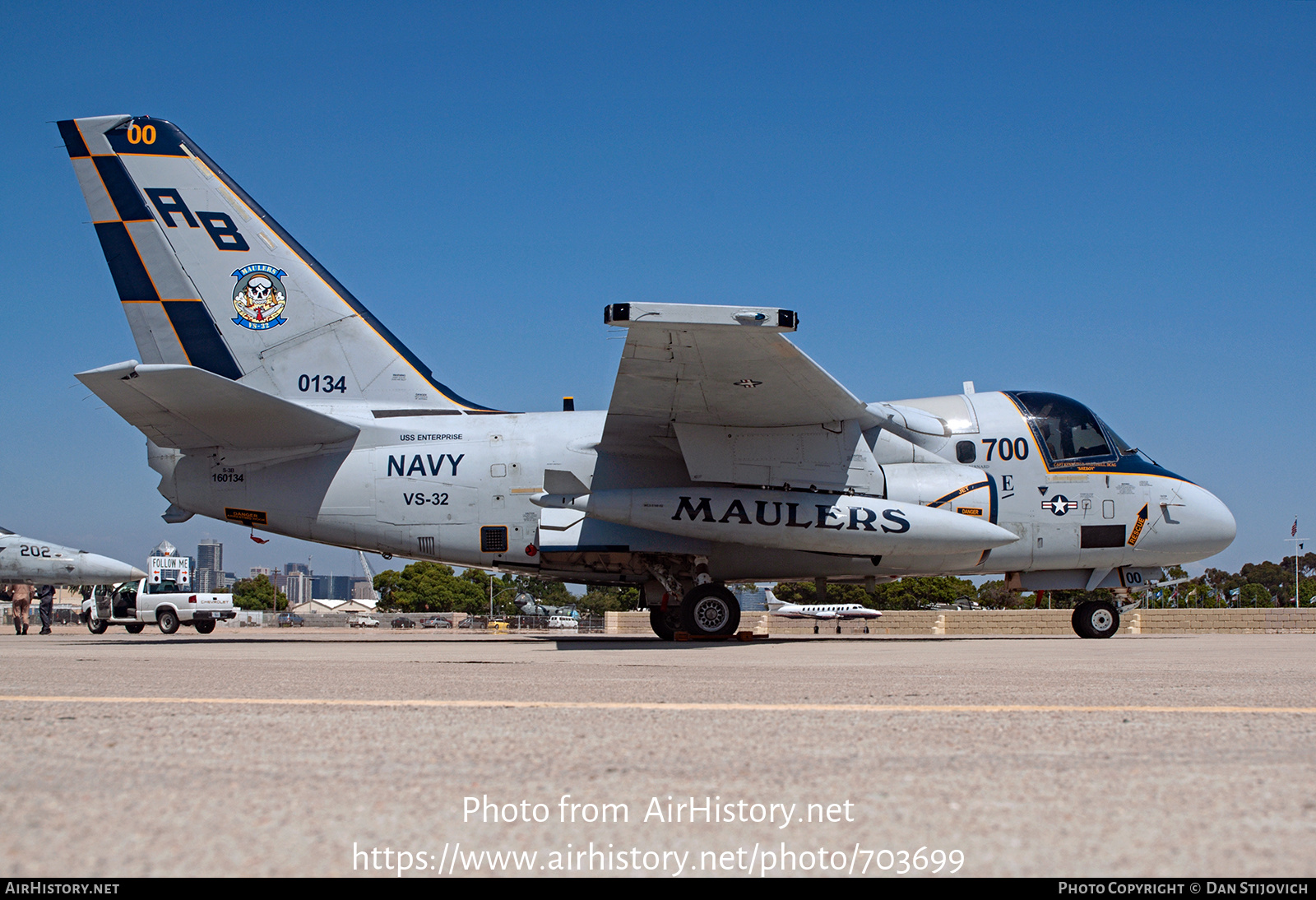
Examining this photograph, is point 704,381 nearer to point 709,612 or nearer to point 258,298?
point 709,612

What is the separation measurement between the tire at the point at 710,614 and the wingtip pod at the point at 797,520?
88cm

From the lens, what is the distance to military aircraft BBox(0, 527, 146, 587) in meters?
25.5

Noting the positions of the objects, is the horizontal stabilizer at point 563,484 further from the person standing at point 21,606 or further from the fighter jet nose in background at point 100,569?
the fighter jet nose in background at point 100,569

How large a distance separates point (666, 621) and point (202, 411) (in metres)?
7.02

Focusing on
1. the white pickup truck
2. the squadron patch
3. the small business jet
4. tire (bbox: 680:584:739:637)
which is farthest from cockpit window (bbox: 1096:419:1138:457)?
the small business jet

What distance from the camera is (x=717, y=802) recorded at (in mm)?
2270

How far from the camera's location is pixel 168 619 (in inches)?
1049

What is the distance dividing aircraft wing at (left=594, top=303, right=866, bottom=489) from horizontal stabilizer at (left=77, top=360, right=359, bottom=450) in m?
A: 4.12

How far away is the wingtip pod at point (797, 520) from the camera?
1190 centimetres

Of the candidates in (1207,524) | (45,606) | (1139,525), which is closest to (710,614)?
(1139,525)

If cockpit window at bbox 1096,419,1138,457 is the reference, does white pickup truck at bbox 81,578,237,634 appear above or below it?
below

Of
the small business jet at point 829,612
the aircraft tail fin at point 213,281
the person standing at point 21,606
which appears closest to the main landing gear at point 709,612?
the aircraft tail fin at point 213,281

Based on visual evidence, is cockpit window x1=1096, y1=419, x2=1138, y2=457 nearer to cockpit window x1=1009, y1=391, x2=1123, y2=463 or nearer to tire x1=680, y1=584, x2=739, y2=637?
cockpit window x1=1009, y1=391, x2=1123, y2=463
